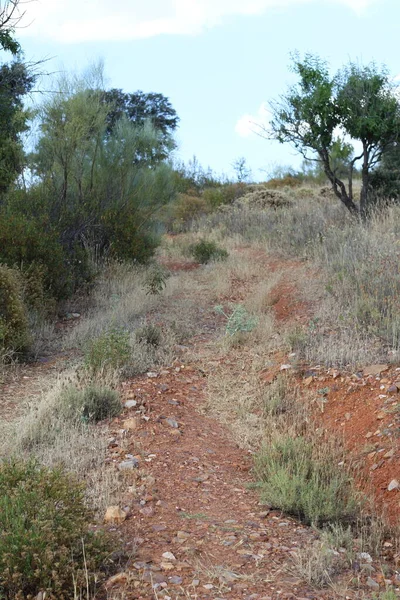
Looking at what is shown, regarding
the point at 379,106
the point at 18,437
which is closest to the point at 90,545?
the point at 18,437

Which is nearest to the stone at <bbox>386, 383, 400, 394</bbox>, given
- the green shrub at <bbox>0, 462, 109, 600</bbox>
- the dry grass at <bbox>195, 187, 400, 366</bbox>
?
the dry grass at <bbox>195, 187, 400, 366</bbox>

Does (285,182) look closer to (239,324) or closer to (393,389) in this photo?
(239,324)

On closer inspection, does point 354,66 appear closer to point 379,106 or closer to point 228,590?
point 379,106

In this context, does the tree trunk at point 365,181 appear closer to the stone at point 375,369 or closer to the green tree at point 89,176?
the green tree at point 89,176

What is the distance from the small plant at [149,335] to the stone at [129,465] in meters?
2.89

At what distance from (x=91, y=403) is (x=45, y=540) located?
8.28 feet

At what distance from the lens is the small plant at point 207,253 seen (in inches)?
557

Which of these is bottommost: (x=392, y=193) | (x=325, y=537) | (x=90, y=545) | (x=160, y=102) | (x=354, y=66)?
(x=325, y=537)

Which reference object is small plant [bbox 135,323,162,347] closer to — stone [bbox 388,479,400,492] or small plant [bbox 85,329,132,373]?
small plant [bbox 85,329,132,373]

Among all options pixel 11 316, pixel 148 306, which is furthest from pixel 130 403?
pixel 148 306

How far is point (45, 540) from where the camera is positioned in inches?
133

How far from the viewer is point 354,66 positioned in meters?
15.0

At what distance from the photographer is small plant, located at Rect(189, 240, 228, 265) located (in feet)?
46.4

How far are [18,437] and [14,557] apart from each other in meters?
2.08
